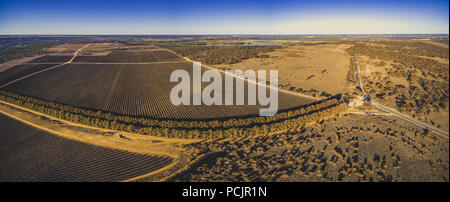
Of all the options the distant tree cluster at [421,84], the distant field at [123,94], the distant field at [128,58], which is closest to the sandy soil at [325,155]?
the distant tree cluster at [421,84]

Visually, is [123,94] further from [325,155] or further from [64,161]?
[325,155]

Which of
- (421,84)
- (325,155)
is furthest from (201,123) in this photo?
(421,84)

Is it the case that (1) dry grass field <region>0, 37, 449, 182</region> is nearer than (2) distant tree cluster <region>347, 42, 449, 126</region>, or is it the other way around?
(2) distant tree cluster <region>347, 42, 449, 126</region>

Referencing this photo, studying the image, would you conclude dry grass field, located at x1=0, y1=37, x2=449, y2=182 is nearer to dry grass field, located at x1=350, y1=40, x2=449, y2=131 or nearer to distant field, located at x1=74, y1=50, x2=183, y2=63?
dry grass field, located at x1=350, y1=40, x2=449, y2=131

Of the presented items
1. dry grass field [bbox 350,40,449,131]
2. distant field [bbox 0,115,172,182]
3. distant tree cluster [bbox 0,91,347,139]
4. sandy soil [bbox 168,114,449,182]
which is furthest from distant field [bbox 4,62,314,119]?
dry grass field [bbox 350,40,449,131]

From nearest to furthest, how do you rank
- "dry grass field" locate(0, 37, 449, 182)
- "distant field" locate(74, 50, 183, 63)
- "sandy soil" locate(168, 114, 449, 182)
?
"dry grass field" locate(0, 37, 449, 182)
"sandy soil" locate(168, 114, 449, 182)
"distant field" locate(74, 50, 183, 63)
